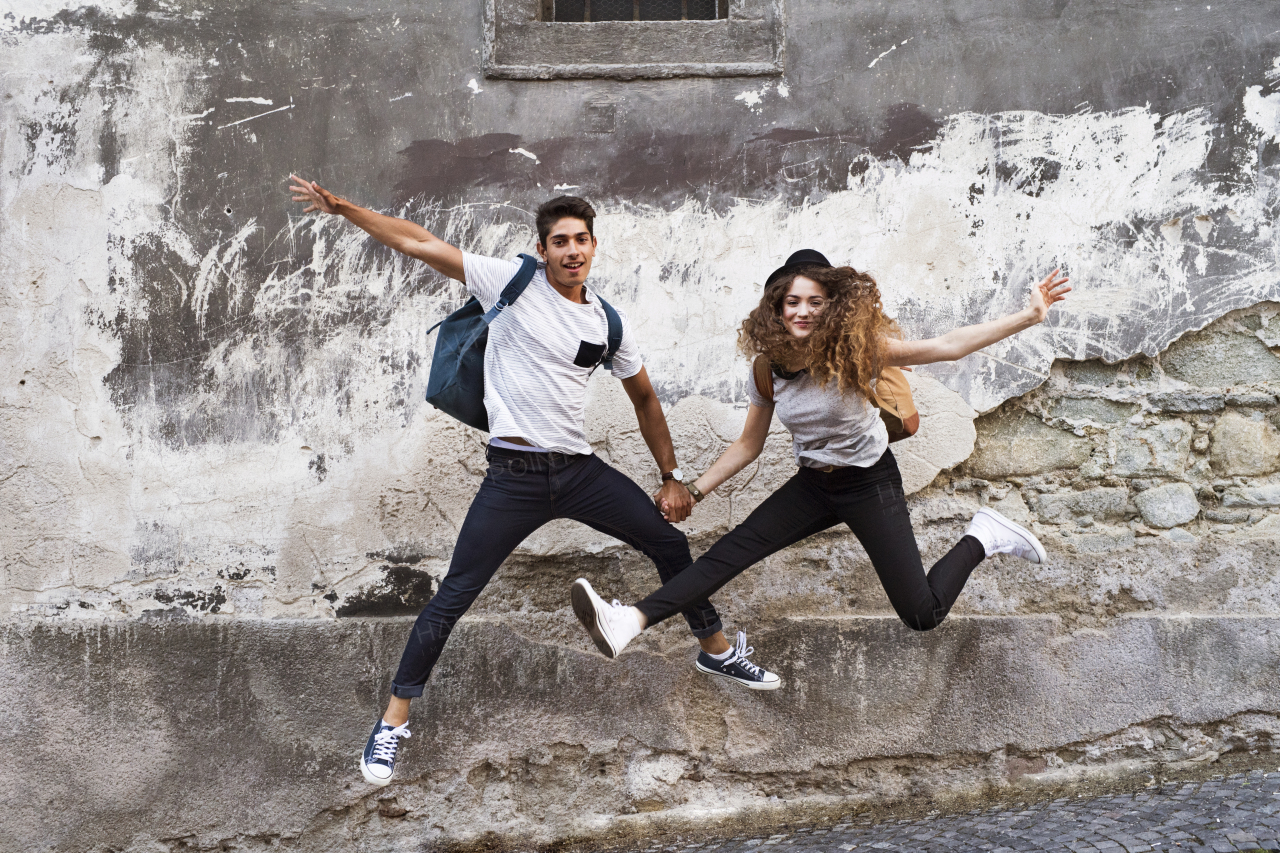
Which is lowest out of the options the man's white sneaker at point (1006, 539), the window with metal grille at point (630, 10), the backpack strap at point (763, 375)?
the man's white sneaker at point (1006, 539)

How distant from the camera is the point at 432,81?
404cm

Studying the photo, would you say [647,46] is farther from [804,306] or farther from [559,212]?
[804,306]

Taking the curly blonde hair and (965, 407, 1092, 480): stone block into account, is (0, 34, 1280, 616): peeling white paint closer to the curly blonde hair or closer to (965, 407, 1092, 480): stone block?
(965, 407, 1092, 480): stone block

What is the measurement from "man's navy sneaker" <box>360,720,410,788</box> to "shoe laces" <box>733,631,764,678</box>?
4.14 feet

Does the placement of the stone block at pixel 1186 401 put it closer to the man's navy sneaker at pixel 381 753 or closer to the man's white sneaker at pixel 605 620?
the man's white sneaker at pixel 605 620

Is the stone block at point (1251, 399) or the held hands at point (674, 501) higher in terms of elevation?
the stone block at point (1251, 399)

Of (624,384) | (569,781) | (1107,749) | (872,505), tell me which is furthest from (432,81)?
(1107,749)

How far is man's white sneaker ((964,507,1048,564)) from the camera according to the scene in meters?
3.67

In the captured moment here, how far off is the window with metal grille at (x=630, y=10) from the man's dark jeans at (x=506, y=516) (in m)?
2.07

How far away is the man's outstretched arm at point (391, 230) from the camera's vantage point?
316 cm

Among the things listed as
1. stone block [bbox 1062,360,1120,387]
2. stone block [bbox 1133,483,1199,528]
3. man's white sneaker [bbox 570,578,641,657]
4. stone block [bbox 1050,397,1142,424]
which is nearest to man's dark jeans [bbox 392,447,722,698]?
man's white sneaker [bbox 570,578,641,657]

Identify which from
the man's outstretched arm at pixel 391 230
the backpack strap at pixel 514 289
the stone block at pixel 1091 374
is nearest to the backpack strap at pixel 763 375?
the backpack strap at pixel 514 289

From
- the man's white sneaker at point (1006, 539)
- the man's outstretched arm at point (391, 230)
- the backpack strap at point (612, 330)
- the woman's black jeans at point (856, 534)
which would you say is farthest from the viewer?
the man's white sneaker at point (1006, 539)

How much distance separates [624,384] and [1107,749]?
8.34 feet
